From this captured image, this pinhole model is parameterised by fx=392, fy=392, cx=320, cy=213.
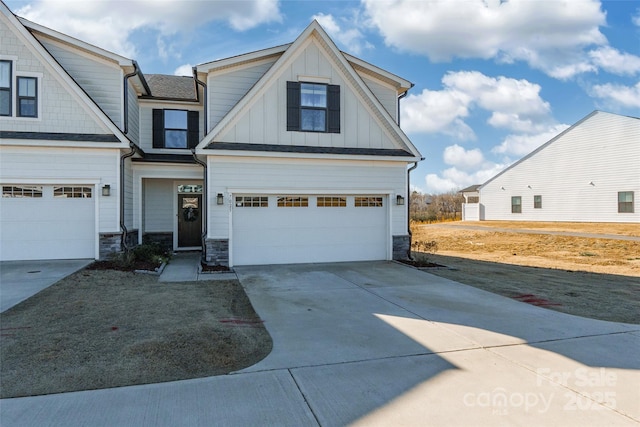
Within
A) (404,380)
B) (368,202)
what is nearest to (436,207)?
(368,202)

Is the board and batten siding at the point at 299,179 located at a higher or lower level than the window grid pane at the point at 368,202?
higher

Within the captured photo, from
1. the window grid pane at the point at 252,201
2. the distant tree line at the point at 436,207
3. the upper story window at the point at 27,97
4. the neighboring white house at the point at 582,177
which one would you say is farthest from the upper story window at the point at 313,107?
the distant tree line at the point at 436,207

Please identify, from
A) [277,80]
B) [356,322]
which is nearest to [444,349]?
[356,322]

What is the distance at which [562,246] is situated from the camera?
803 inches

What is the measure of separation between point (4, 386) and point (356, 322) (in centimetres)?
431

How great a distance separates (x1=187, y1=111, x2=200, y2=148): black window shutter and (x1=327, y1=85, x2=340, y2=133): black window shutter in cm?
576

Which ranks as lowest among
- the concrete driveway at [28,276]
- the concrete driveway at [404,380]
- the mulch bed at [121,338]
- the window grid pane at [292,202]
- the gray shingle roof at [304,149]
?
the concrete driveway at [404,380]

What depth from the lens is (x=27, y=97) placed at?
11.4m

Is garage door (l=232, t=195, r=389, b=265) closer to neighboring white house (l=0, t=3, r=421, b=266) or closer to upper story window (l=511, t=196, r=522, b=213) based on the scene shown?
neighboring white house (l=0, t=3, r=421, b=266)

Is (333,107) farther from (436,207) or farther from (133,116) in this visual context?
(436,207)

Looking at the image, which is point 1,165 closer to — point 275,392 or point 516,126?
point 275,392

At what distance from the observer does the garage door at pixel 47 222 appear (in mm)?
11211

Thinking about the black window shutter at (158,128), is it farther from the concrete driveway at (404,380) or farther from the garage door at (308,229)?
the concrete driveway at (404,380)

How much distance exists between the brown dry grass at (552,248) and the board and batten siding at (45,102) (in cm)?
1536
